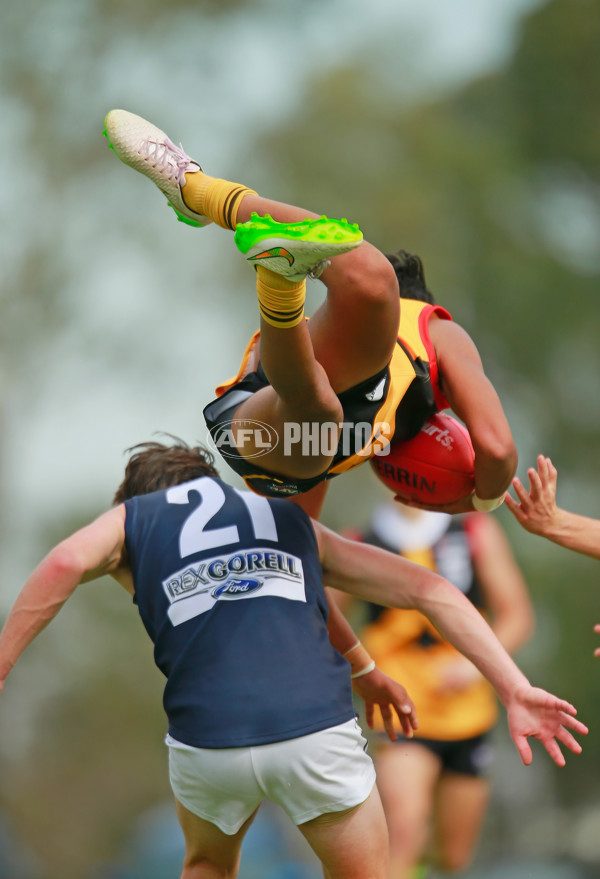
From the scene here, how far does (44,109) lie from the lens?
1138cm

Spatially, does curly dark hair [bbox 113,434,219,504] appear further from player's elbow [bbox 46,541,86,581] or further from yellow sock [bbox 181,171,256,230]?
yellow sock [bbox 181,171,256,230]

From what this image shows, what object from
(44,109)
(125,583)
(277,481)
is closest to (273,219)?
(277,481)

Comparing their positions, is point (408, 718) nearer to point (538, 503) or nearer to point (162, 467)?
point (538, 503)

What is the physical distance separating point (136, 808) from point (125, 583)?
316 inches

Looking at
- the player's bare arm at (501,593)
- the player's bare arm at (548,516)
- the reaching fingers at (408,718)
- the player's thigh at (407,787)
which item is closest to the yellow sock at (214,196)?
the player's bare arm at (548,516)

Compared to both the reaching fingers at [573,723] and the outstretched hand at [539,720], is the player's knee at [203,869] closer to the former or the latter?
the outstretched hand at [539,720]

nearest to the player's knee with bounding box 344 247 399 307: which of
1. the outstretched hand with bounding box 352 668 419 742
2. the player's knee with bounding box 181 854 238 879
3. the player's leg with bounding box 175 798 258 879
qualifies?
the outstretched hand with bounding box 352 668 419 742

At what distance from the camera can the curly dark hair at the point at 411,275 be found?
344 cm

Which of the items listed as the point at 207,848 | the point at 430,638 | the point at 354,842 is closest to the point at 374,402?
the point at 354,842

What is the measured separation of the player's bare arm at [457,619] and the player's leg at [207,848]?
69 cm

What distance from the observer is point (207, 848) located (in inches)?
108

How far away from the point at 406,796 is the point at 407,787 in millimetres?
39

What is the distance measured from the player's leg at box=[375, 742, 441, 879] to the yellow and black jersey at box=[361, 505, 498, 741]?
0.13 meters

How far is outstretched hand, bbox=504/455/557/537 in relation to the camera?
11.2ft
